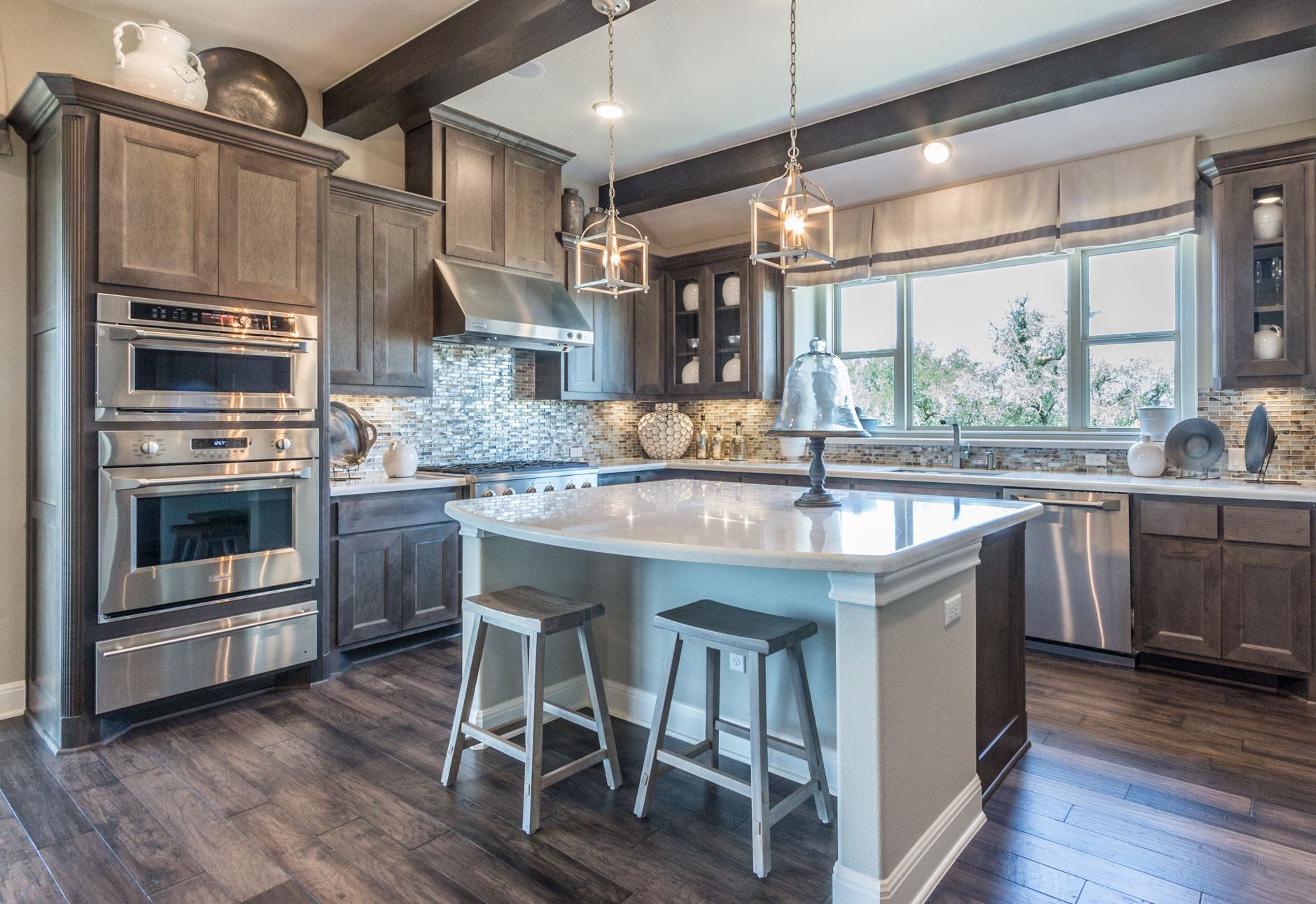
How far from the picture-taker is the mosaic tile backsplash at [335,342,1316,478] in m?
3.76

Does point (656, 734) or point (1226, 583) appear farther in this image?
point (1226, 583)

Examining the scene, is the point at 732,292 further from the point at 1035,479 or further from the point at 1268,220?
the point at 1268,220

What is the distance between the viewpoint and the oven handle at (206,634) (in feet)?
9.23

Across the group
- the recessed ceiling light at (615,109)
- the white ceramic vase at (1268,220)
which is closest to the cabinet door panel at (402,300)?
the recessed ceiling light at (615,109)

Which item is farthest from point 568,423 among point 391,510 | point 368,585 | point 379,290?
point 368,585

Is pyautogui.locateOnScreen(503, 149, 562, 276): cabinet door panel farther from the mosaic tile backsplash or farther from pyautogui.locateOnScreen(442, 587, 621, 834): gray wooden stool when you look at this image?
pyautogui.locateOnScreen(442, 587, 621, 834): gray wooden stool

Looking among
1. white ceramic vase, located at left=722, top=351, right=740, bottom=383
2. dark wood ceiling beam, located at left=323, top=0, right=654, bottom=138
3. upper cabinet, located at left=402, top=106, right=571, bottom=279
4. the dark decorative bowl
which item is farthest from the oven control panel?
white ceramic vase, located at left=722, top=351, right=740, bottom=383

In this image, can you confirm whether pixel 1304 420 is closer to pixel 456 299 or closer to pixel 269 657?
pixel 456 299

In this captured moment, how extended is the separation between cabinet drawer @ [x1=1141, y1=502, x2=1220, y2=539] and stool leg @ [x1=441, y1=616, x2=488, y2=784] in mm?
3110

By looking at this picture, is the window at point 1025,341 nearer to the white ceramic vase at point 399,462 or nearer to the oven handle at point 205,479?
the white ceramic vase at point 399,462

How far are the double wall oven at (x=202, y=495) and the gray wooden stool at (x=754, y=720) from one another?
194 cm

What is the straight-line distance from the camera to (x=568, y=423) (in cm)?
553

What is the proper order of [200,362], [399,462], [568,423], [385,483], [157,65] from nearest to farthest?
[157,65] < [200,362] < [385,483] < [399,462] < [568,423]

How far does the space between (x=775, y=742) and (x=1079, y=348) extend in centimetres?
346
